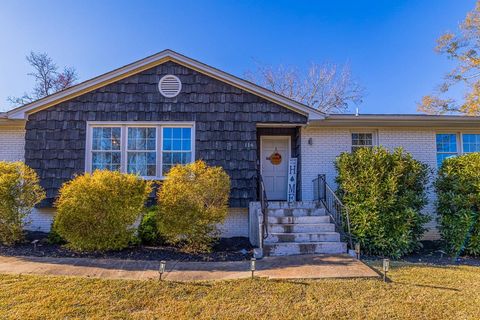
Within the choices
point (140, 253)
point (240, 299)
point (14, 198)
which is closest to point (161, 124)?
point (140, 253)

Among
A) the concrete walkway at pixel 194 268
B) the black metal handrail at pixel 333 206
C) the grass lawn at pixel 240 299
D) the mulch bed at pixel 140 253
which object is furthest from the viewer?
the black metal handrail at pixel 333 206

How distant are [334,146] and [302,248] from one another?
12.1 feet

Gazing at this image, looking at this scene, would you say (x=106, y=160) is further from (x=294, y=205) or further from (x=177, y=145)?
(x=294, y=205)

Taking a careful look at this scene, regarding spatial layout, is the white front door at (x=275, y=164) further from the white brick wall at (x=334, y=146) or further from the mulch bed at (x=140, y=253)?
the mulch bed at (x=140, y=253)

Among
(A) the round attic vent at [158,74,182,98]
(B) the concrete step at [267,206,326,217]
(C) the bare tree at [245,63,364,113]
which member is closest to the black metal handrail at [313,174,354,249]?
(B) the concrete step at [267,206,326,217]

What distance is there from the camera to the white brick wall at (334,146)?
883 cm

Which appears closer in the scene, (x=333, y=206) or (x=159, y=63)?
(x=333, y=206)

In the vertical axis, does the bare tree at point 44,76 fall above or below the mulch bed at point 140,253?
above

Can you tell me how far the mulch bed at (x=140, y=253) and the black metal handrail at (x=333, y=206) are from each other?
7.24 ft

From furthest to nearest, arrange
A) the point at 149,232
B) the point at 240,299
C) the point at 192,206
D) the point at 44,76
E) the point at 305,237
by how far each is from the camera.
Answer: the point at 44,76
the point at 149,232
the point at 305,237
the point at 192,206
the point at 240,299

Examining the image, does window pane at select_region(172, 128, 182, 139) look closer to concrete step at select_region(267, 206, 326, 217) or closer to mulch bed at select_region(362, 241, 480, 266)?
concrete step at select_region(267, 206, 326, 217)

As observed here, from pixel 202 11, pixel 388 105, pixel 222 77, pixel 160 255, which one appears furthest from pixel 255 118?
pixel 388 105

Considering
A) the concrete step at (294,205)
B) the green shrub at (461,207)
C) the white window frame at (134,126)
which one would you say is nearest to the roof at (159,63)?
the white window frame at (134,126)

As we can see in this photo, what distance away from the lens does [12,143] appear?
873 centimetres
